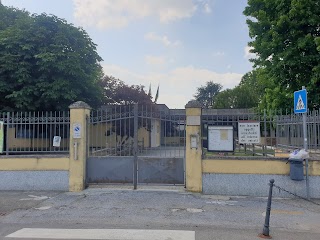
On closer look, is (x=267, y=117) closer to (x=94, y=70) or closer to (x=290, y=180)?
(x=290, y=180)

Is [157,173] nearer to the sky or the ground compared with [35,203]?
nearer to the sky

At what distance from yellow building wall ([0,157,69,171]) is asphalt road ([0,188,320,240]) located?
2.61 feet

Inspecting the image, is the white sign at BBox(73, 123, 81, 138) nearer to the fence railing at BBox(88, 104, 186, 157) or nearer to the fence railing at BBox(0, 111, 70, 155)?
the fence railing at BBox(0, 111, 70, 155)

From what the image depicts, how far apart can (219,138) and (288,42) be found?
7.89 meters

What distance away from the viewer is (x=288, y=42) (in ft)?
45.5

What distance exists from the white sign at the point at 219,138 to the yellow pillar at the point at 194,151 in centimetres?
40

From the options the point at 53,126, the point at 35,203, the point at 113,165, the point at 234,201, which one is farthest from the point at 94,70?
the point at 234,201

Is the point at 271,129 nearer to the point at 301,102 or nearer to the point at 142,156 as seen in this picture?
the point at 301,102

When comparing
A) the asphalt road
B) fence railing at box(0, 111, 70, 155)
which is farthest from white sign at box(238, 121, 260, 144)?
fence railing at box(0, 111, 70, 155)

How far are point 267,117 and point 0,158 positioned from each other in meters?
8.54

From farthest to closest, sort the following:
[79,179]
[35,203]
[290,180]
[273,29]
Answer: [273,29], [79,179], [290,180], [35,203]

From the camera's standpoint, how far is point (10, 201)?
26.2 feet

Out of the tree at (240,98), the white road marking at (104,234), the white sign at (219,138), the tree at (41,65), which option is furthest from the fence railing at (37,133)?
the tree at (240,98)

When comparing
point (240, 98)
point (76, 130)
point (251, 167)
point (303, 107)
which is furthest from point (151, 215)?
point (240, 98)
